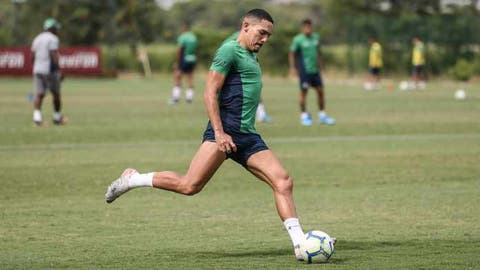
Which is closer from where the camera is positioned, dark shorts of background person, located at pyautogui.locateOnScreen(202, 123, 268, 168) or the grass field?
dark shorts of background person, located at pyautogui.locateOnScreen(202, 123, 268, 168)

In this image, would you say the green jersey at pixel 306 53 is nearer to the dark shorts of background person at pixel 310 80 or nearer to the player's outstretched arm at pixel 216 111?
the dark shorts of background person at pixel 310 80

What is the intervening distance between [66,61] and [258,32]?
166 ft

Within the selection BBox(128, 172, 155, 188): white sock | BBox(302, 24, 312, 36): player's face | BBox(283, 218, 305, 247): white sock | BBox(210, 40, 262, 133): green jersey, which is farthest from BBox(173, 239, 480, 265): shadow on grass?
BBox(302, 24, 312, 36): player's face

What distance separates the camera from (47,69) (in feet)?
87.3

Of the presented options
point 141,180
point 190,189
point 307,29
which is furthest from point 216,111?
point 307,29

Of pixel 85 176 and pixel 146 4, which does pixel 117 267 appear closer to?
pixel 85 176

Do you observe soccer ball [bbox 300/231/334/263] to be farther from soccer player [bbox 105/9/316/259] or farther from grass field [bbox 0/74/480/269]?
soccer player [bbox 105/9/316/259]

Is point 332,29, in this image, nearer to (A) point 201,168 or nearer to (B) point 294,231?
(A) point 201,168

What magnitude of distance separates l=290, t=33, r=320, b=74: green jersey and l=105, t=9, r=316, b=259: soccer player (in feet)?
57.5

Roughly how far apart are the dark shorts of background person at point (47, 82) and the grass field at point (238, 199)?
90 centimetres

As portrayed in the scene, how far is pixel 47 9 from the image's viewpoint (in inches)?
2709

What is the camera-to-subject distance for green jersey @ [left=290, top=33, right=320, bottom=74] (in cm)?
2738

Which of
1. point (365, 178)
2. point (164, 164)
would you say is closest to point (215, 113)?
point (365, 178)

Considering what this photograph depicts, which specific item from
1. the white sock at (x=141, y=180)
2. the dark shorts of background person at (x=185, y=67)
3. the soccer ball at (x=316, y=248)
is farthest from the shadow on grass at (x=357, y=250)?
the dark shorts of background person at (x=185, y=67)
